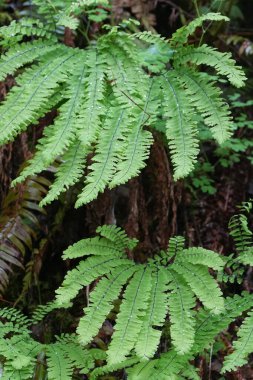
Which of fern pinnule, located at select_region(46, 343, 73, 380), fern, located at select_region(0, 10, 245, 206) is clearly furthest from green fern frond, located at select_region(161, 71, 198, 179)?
fern pinnule, located at select_region(46, 343, 73, 380)

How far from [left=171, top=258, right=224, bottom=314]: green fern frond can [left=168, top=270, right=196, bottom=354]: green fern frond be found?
0.04m

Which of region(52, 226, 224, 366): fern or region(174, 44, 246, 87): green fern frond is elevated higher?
region(174, 44, 246, 87): green fern frond

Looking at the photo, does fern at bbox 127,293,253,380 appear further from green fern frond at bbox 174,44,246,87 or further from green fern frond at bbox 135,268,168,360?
green fern frond at bbox 174,44,246,87

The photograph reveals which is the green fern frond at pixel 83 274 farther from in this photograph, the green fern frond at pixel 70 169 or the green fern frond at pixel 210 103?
the green fern frond at pixel 210 103

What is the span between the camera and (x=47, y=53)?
2.59m

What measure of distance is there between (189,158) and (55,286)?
189cm

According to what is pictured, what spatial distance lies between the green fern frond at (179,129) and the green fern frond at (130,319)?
0.62 m

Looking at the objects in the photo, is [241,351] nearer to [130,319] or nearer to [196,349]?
[196,349]

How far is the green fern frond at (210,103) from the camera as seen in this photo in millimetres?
2242

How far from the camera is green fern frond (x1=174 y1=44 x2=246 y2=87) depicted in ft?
7.48

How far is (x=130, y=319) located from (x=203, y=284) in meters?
0.40

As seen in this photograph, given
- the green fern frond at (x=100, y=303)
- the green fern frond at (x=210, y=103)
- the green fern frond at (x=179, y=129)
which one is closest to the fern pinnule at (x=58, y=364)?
the green fern frond at (x=100, y=303)

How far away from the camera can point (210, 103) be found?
2326mm

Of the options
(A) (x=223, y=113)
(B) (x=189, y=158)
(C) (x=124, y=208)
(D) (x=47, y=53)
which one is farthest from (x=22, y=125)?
(C) (x=124, y=208)
